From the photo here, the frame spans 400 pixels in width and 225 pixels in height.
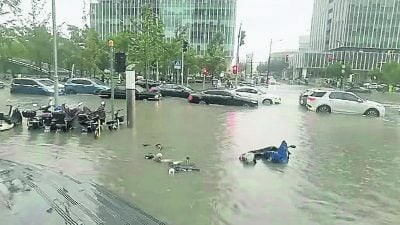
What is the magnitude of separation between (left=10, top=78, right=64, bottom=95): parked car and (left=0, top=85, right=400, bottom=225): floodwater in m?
20.4

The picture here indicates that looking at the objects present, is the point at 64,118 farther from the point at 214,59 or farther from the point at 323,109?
the point at 214,59

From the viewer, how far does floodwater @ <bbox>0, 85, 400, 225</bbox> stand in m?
6.89

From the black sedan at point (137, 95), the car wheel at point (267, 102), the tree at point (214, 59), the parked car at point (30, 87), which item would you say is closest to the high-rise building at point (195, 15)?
the tree at point (214, 59)

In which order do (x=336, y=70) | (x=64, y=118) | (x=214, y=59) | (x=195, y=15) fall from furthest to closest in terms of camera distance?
(x=195, y=15), (x=336, y=70), (x=214, y=59), (x=64, y=118)

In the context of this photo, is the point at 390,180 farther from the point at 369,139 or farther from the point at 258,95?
the point at 258,95

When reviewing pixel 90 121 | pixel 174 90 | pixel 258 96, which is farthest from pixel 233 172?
pixel 174 90

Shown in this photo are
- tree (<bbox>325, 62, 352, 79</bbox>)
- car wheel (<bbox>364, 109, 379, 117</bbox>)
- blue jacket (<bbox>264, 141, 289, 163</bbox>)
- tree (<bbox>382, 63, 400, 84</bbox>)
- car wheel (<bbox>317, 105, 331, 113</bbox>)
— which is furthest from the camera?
tree (<bbox>325, 62, 352, 79</bbox>)

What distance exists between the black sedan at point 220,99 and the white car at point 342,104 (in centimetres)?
429

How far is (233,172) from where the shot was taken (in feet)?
31.1

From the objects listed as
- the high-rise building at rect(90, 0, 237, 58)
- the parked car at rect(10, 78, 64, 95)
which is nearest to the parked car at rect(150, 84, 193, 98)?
the parked car at rect(10, 78, 64, 95)

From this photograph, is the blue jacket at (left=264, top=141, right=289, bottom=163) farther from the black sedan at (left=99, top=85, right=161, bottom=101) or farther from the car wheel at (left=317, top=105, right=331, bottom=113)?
the black sedan at (left=99, top=85, right=161, bottom=101)

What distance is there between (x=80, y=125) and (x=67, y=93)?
76.6ft

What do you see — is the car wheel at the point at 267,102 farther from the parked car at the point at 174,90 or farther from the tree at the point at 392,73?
the tree at the point at 392,73

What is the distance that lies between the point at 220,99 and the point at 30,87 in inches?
665
